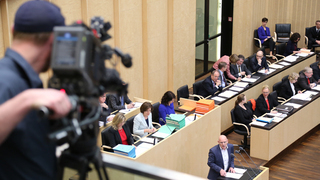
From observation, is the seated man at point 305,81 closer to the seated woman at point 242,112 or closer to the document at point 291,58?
the document at point 291,58

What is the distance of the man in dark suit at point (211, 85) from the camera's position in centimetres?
880

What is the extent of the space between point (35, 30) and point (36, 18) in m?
0.03

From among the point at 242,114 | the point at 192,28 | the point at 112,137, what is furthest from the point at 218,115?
the point at 192,28

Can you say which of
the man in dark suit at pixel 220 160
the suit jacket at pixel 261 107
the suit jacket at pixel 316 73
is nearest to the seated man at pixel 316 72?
the suit jacket at pixel 316 73

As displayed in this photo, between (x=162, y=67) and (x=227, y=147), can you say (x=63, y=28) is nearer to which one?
(x=227, y=147)

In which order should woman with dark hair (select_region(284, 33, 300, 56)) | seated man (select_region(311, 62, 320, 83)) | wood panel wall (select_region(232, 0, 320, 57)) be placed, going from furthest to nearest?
wood panel wall (select_region(232, 0, 320, 57)), woman with dark hair (select_region(284, 33, 300, 56)), seated man (select_region(311, 62, 320, 83))

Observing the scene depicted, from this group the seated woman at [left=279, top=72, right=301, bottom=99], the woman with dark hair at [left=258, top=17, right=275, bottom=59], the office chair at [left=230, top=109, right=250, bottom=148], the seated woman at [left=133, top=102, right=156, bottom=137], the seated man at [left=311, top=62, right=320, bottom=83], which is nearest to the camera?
the seated woman at [left=133, top=102, right=156, bottom=137]

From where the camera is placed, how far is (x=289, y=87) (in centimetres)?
959

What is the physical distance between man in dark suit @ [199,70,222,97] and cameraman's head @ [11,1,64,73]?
786 centimetres

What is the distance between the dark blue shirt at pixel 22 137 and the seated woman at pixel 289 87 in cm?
912

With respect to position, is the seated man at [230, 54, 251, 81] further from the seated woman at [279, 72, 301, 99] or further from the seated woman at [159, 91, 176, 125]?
the seated woman at [159, 91, 176, 125]

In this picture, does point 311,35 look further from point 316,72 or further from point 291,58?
point 316,72

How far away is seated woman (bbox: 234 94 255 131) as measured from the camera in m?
8.02

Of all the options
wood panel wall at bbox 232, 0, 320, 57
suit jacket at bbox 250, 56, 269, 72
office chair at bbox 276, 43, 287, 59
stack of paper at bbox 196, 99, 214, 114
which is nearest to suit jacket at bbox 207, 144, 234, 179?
stack of paper at bbox 196, 99, 214, 114
